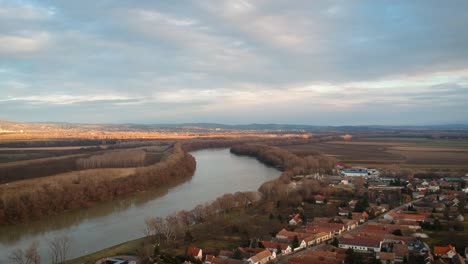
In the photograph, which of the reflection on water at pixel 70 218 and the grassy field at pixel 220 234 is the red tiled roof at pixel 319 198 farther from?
the reflection on water at pixel 70 218

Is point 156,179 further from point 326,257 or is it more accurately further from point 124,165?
point 326,257

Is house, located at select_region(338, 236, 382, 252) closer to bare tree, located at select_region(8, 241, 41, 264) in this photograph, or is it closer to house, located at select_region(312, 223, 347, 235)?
house, located at select_region(312, 223, 347, 235)

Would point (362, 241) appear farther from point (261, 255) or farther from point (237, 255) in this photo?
point (237, 255)

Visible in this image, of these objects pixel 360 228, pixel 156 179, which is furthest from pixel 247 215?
pixel 156 179

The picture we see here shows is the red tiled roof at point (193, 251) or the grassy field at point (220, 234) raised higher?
the red tiled roof at point (193, 251)

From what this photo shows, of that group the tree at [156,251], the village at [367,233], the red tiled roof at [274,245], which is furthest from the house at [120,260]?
the red tiled roof at [274,245]

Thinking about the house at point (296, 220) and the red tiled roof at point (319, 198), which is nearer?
the house at point (296, 220)

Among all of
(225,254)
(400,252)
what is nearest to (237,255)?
(225,254)

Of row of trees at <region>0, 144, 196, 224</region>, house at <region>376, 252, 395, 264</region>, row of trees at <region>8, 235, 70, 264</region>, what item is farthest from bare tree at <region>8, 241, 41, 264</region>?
house at <region>376, 252, 395, 264</region>
